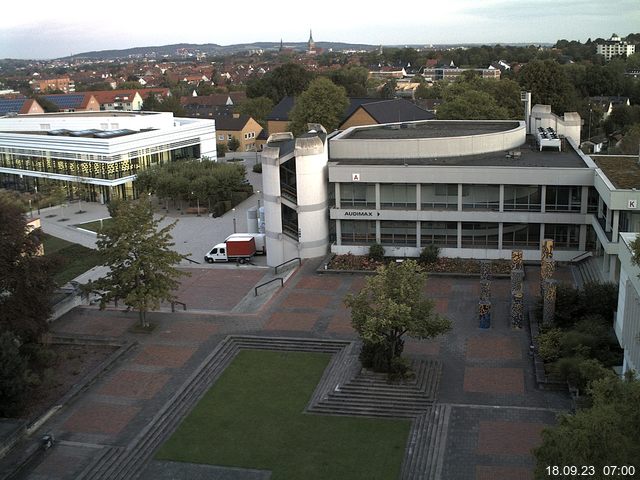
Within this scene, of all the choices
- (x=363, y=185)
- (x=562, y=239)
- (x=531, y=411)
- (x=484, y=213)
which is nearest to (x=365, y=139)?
(x=363, y=185)

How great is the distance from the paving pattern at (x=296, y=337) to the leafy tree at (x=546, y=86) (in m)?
49.0

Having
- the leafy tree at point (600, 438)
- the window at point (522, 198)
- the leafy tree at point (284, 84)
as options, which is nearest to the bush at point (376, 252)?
the window at point (522, 198)

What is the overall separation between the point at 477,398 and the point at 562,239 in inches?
618

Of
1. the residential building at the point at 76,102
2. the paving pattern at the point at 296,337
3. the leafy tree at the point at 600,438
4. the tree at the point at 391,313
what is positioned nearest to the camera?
the leafy tree at the point at 600,438

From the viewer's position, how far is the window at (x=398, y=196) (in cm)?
3700

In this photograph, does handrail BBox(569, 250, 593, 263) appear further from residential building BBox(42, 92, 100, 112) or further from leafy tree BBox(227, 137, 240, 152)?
residential building BBox(42, 92, 100, 112)

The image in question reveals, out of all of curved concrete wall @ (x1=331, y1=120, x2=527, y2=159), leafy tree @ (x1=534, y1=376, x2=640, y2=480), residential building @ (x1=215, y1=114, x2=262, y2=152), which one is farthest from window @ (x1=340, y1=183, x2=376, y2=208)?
residential building @ (x1=215, y1=114, x2=262, y2=152)

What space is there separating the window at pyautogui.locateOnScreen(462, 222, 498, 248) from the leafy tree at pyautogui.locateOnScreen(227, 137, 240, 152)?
5414 centimetres

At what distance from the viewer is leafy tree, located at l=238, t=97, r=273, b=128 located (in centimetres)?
9794

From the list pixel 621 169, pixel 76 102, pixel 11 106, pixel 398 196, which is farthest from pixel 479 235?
pixel 76 102

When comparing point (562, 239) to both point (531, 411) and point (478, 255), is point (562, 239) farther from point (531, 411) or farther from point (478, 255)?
point (531, 411)

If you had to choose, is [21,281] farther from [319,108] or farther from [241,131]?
[241,131]

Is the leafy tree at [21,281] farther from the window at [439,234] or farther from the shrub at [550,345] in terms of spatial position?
the window at [439,234]

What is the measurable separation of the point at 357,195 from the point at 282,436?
18837 mm
